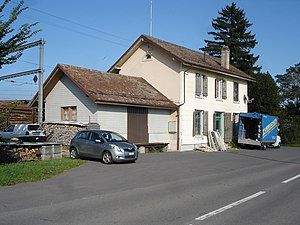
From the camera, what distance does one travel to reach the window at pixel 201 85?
33.2 m

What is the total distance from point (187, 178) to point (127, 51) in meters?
21.0

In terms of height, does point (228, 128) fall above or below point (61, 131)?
above

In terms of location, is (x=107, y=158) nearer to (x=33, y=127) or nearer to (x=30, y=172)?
(x=30, y=172)

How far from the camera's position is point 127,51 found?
113ft

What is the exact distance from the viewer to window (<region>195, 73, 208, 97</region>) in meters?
33.2

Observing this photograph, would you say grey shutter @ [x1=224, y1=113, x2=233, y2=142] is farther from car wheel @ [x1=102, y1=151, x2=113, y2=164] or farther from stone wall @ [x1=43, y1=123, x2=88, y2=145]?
car wheel @ [x1=102, y1=151, x2=113, y2=164]

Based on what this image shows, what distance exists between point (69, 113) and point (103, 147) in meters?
8.78

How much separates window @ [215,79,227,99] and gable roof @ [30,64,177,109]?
252 inches

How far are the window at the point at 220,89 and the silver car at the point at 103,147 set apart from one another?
55.1ft

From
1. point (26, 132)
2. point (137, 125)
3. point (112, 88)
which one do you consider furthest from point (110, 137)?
point (26, 132)

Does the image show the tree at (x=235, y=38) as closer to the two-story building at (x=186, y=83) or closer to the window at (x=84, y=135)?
the two-story building at (x=186, y=83)

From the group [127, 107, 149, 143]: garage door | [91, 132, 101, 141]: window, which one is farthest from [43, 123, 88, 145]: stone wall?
[127, 107, 149, 143]: garage door

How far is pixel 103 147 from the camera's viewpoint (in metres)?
20.0

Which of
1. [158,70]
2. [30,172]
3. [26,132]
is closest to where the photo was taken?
[30,172]
